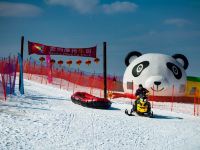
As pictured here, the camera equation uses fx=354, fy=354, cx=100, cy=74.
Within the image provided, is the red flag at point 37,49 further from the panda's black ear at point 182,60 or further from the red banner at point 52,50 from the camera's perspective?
the panda's black ear at point 182,60

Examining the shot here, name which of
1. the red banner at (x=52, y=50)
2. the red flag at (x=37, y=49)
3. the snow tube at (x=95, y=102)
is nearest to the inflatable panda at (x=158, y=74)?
the red banner at (x=52, y=50)

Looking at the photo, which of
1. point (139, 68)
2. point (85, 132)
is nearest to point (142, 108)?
point (85, 132)

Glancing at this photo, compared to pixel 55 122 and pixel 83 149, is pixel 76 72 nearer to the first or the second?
pixel 55 122

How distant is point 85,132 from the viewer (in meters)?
10.5

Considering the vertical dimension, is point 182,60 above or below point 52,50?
below

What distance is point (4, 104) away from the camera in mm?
14266

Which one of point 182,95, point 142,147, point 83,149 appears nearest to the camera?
point 83,149

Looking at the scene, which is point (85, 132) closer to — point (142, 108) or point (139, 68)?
point (142, 108)

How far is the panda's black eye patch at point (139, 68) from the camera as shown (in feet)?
76.2

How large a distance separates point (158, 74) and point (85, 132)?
1285 cm

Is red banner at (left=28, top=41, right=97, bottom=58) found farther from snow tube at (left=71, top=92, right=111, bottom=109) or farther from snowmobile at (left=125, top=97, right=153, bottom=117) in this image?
snowmobile at (left=125, top=97, right=153, bottom=117)

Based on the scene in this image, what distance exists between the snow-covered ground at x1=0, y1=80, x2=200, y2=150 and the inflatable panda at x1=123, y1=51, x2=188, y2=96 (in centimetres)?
805

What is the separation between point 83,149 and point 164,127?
4.98 metres

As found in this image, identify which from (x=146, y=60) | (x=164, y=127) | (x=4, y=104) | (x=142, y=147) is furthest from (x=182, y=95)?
(x=142, y=147)
